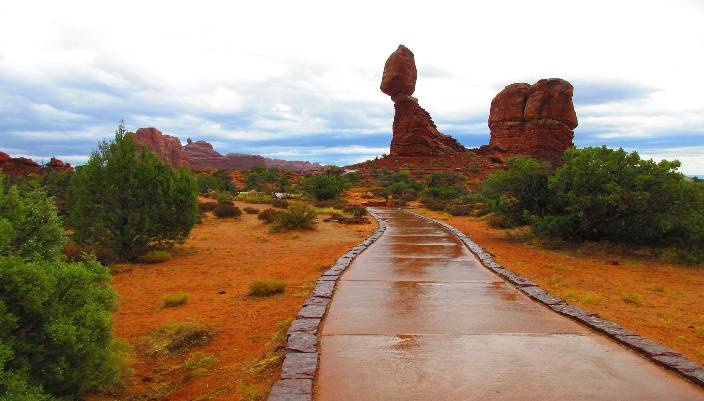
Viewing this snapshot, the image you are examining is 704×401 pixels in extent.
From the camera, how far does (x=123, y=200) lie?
12344 millimetres

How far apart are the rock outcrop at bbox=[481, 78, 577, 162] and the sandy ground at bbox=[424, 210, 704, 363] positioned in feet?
180

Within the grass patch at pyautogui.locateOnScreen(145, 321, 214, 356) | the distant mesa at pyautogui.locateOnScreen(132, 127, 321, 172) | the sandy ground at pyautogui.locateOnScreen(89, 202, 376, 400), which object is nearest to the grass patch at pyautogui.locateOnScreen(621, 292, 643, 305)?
the sandy ground at pyautogui.locateOnScreen(89, 202, 376, 400)

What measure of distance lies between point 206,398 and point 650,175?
13.3 meters

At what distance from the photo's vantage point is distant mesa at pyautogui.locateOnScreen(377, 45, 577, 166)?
220 ft

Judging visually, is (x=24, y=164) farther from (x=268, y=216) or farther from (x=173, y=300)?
(x=173, y=300)

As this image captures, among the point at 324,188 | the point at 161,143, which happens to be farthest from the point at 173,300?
the point at 161,143

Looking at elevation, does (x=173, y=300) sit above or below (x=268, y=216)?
below

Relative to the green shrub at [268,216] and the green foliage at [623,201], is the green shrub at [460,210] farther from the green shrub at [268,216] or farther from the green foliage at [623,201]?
the green foliage at [623,201]

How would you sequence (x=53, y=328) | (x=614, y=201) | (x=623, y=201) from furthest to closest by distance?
(x=623, y=201) → (x=614, y=201) → (x=53, y=328)

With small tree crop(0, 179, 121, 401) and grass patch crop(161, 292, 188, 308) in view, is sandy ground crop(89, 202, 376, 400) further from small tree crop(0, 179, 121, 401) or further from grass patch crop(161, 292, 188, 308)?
small tree crop(0, 179, 121, 401)

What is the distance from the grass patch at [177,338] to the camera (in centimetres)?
562

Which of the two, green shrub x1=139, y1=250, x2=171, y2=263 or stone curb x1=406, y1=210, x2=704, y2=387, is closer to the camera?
stone curb x1=406, y1=210, x2=704, y2=387

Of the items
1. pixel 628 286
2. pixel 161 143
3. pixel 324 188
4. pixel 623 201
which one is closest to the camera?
pixel 628 286

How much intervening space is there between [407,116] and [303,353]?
65.6 m
